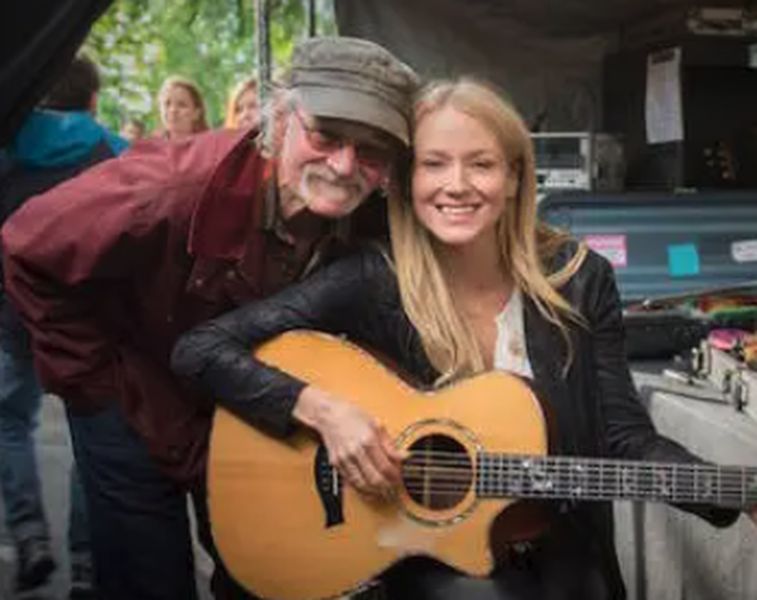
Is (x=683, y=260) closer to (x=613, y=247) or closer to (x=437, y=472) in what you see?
(x=613, y=247)

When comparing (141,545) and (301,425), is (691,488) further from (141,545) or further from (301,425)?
(141,545)

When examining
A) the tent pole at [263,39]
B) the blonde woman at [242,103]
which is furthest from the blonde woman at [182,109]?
the tent pole at [263,39]

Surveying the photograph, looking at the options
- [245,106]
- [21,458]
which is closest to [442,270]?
[21,458]

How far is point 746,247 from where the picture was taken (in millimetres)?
3691

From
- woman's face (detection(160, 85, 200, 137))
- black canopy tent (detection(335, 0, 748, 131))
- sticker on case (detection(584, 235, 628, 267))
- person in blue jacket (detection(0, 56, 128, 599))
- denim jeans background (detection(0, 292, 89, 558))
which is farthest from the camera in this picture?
woman's face (detection(160, 85, 200, 137))

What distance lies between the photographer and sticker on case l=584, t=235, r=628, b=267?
3656mm

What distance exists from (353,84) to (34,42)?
644 mm

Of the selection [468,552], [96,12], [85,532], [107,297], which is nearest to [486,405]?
[468,552]

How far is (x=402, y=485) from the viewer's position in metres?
2.09

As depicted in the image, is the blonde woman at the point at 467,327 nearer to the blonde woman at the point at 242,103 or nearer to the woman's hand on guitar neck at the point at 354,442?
the woman's hand on guitar neck at the point at 354,442

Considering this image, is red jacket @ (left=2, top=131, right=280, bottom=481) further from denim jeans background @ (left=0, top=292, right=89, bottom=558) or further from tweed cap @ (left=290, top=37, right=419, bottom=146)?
denim jeans background @ (left=0, top=292, right=89, bottom=558)

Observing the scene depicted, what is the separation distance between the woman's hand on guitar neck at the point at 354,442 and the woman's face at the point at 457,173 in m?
0.38

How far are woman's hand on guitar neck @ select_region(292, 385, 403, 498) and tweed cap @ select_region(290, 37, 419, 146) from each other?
1.64 ft

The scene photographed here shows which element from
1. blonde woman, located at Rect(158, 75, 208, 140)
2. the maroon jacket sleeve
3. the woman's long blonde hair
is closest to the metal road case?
the woman's long blonde hair
